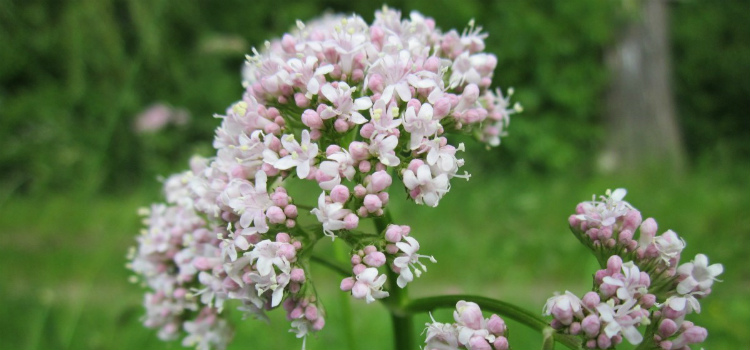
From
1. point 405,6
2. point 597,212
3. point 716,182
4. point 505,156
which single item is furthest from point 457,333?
point 405,6

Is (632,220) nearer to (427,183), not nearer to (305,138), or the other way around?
(427,183)

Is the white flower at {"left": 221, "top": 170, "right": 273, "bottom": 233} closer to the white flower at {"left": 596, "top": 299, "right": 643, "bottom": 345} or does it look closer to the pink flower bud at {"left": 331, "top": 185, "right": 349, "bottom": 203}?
the pink flower bud at {"left": 331, "top": 185, "right": 349, "bottom": 203}

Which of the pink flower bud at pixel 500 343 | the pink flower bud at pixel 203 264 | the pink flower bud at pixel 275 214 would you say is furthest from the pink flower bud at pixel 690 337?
the pink flower bud at pixel 203 264

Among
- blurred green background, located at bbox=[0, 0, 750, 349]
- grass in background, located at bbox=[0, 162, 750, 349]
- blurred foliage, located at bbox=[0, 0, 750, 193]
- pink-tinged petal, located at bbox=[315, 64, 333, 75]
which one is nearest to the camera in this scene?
pink-tinged petal, located at bbox=[315, 64, 333, 75]

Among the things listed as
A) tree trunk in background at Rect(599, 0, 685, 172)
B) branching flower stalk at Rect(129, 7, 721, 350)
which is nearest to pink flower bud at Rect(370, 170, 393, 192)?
branching flower stalk at Rect(129, 7, 721, 350)

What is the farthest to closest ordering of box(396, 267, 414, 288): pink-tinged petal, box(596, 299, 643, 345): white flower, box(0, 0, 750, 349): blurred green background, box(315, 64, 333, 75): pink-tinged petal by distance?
box(0, 0, 750, 349): blurred green background → box(315, 64, 333, 75): pink-tinged petal → box(396, 267, 414, 288): pink-tinged petal → box(596, 299, 643, 345): white flower

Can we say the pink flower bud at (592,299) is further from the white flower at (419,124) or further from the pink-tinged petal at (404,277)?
the white flower at (419,124)

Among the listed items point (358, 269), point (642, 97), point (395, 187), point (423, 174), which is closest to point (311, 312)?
point (358, 269)

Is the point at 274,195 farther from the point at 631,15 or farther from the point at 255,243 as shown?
the point at 631,15
